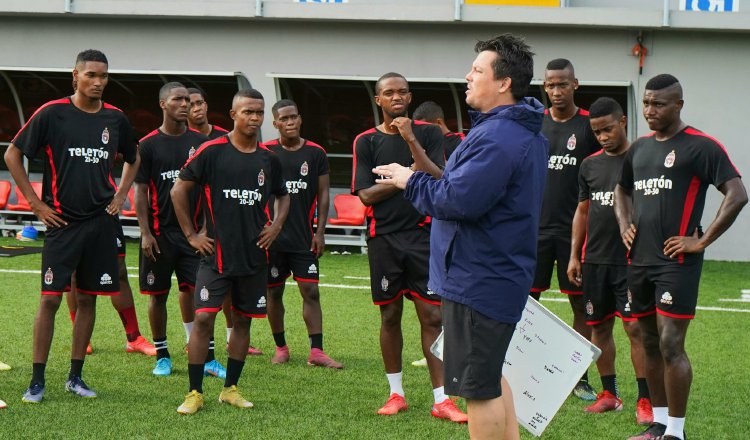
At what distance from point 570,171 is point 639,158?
1.26 meters

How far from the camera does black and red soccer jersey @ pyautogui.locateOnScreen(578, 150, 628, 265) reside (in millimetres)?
6766

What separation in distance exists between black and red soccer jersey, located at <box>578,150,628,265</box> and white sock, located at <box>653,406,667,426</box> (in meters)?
1.10

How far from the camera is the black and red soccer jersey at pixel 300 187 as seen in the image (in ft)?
28.3

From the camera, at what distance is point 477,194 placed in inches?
166

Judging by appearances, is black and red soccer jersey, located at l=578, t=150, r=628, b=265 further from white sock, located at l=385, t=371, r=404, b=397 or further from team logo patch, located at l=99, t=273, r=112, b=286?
team logo patch, located at l=99, t=273, r=112, b=286

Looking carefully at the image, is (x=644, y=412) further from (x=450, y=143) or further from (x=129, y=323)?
(x=129, y=323)

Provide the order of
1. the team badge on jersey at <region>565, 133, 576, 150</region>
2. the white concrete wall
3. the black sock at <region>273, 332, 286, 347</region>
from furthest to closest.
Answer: the white concrete wall
the black sock at <region>273, 332, 286, 347</region>
the team badge on jersey at <region>565, 133, 576, 150</region>

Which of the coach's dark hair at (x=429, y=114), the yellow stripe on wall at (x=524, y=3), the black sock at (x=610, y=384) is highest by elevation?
the yellow stripe on wall at (x=524, y=3)

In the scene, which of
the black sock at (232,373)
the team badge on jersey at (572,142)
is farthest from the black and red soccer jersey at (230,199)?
the team badge on jersey at (572,142)

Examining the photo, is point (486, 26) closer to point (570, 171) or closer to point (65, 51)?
point (65, 51)

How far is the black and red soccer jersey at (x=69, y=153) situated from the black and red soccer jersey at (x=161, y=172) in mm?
1231

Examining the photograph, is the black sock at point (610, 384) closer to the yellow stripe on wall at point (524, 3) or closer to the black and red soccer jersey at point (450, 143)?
the black and red soccer jersey at point (450, 143)

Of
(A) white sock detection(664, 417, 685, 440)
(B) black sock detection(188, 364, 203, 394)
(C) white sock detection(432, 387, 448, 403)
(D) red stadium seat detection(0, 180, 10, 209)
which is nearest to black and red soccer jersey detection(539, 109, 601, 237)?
(C) white sock detection(432, 387, 448, 403)

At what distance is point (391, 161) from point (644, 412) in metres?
2.35
